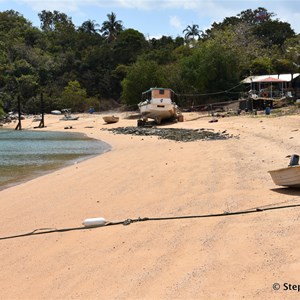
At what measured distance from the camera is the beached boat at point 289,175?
22.5 ft

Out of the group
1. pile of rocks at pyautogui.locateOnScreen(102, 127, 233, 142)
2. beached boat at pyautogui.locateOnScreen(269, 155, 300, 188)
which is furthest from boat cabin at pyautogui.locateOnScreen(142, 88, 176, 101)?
beached boat at pyautogui.locateOnScreen(269, 155, 300, 188)

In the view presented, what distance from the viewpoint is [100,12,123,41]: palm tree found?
294 ft

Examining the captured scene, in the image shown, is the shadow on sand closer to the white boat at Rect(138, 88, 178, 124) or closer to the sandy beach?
the sandy beach

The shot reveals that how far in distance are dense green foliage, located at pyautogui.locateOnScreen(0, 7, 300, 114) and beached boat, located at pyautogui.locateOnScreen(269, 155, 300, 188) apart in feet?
128

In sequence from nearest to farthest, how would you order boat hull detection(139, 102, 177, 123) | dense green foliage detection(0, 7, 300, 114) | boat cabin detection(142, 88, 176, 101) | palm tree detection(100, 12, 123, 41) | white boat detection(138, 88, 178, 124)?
white boat detection(138, 88, 178, 124)
boat hull detection(139, 102, 177, 123)
boat cabin detection(142, 88, 176, 101)
dense green foliage detection(0, 7, 300, 114)
palm tree detection(100, 12, 123, 41)

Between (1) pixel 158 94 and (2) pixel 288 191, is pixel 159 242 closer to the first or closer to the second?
(2) pixel 288 191

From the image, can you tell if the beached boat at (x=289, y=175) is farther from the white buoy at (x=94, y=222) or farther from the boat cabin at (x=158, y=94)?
the boat cabin at (x=158, y=94)

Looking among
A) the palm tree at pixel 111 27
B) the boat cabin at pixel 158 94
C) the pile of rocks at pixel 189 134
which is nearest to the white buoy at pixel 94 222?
the pile of rocks at pixel 189 134

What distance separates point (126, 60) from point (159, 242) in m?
71.9

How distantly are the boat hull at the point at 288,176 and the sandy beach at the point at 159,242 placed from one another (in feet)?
0.49

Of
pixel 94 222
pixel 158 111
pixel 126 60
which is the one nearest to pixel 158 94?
pixel 158 111

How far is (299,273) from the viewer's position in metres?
3.90

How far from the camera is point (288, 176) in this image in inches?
276

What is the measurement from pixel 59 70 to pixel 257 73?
39683 millimetres
